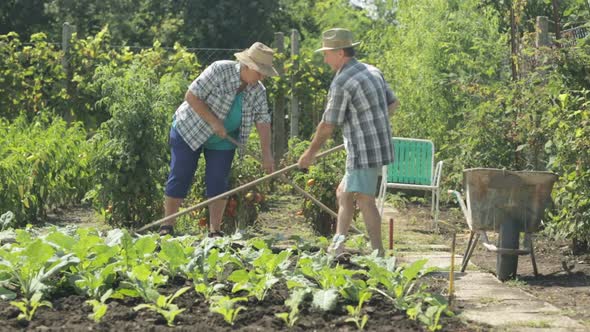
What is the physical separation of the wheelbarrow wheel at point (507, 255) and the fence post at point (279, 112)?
6.19 m

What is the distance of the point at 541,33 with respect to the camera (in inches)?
389

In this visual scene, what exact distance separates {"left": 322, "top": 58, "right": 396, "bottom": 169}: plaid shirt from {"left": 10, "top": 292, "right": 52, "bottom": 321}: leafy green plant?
239 cm

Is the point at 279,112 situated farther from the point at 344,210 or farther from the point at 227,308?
the point at 227,308

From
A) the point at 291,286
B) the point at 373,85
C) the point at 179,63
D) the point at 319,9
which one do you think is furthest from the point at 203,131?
the point at 319,9

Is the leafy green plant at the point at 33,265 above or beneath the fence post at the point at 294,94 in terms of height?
beneath

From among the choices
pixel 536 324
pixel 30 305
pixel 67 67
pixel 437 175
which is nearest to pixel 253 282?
pixel 30 305

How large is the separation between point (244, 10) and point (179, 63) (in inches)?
370

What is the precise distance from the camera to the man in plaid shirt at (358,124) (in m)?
6.99

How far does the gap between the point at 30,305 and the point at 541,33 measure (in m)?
6.06

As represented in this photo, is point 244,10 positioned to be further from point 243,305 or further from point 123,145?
point 243,305

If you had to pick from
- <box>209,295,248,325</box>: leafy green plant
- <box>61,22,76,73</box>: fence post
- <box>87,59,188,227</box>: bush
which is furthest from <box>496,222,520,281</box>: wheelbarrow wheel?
<box>61,22,76,73</box>: fence post

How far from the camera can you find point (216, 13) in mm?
21328

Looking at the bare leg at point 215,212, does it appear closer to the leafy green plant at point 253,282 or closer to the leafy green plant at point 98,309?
the leafy green plant at point 253,282

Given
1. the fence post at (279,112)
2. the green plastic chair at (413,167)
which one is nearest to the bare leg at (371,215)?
the green plastic chair at (413,167)
